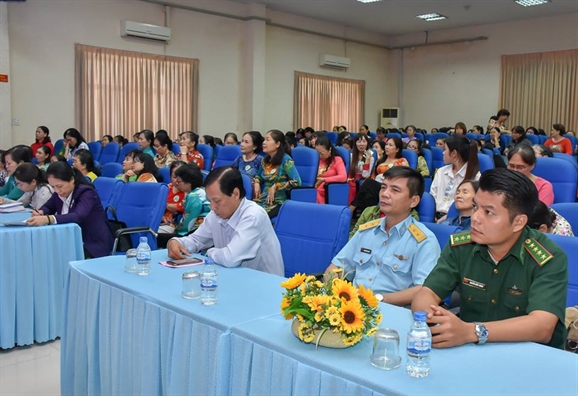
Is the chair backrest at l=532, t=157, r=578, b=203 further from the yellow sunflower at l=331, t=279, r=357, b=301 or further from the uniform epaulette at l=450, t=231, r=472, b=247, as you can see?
the yellow sunflower at l=331, t=279, r=357, b=301

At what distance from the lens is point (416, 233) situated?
→ 2.43 meters

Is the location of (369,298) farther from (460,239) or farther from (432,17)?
(432,17)

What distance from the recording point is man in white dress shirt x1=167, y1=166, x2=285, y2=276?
2.63m

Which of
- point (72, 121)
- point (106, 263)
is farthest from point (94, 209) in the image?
point (72, 121)

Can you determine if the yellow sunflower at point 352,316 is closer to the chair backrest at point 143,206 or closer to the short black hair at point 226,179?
the short black hair at point 226,179

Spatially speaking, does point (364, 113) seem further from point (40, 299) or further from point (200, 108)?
point (40, 299)

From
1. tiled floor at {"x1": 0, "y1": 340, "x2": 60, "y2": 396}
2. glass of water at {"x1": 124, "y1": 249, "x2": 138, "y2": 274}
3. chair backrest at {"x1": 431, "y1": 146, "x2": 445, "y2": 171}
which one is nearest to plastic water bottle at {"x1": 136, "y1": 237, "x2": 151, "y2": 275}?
glass of water at {"x1": 124, "y1": 249, "x2": 138, "y2": 274}

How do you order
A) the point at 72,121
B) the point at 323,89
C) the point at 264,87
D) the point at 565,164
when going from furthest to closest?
the point at 323,89 → the point at 264,87 → the point at 72,121 → the point at 565,164

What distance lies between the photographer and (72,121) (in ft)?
32.8

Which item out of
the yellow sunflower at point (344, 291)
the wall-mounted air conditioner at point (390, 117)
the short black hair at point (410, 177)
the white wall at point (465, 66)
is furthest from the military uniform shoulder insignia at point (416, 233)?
the wall-mounted air conditioner at point (390, 117)

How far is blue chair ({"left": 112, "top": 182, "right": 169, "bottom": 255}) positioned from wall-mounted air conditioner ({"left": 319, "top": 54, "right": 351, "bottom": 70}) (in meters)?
10.4

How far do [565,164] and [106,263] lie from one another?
3552 mm

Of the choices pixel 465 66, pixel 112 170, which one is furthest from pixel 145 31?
pixel 465 66

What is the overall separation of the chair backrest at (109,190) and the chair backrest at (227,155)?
283 centimetres
